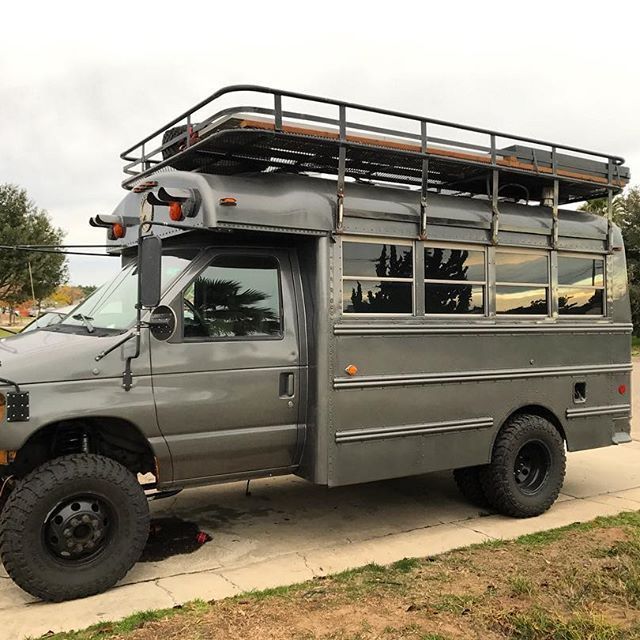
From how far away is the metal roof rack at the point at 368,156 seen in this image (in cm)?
505

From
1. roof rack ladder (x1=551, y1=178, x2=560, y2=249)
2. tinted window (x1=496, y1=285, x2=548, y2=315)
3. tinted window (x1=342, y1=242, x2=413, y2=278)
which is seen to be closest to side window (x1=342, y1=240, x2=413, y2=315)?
tinted window (x1=342, y1=242, x2=413, y2=278)

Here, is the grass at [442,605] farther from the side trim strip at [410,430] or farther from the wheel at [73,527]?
the side trim strip at [410,430]

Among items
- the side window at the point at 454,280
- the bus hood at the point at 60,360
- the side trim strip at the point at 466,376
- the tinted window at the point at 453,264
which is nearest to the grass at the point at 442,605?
the side trim strip at the point at 466,376

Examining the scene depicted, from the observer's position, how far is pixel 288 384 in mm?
5289

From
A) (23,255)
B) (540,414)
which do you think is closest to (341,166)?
(540,414)

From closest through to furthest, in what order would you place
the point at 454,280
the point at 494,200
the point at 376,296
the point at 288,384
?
the point at 288,384
the point at 376,296
the point at 454,280
the point at 494,200

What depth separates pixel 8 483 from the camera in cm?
471

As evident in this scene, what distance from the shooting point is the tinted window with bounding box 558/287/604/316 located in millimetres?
6738

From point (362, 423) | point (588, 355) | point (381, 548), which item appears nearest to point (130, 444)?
point (362, 423)

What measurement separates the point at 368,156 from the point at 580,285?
2644 mm

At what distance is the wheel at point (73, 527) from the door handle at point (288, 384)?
128cm

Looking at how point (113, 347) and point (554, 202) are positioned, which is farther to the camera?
point (554, 202)

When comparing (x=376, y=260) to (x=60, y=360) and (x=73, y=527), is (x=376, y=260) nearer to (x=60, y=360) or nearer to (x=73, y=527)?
(x=60, y=360)

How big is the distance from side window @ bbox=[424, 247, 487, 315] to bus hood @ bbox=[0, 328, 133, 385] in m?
2.55
